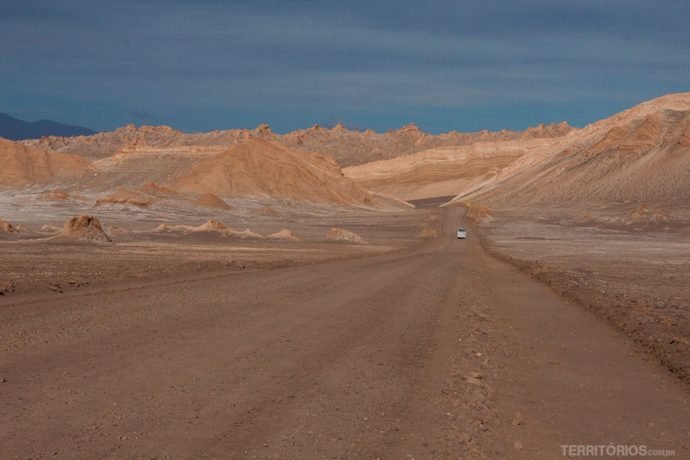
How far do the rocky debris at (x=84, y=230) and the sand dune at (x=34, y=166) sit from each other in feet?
303

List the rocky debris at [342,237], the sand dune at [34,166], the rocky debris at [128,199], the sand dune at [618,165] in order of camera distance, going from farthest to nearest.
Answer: the sand dune at [34,166] → the sand dune at [618,165] → the rocky debris at [128,199] → the rocky debris at [342,237]

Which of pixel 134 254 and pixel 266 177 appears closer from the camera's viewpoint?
pixel 134 254

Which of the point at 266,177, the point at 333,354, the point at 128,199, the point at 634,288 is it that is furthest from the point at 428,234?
the point at 266,177

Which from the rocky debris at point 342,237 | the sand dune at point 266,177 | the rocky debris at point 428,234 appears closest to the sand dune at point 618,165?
the sand dune at point 266,177

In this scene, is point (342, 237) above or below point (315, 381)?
above

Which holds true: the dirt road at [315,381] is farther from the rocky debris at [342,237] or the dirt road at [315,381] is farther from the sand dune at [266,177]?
the sand dune at [266,177]

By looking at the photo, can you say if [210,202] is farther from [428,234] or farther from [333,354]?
[333,354]

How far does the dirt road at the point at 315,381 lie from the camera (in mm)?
7625

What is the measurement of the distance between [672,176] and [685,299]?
93627 mm

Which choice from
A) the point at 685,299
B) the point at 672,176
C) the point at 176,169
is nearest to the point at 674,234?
the point at 672,176

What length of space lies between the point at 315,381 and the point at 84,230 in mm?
30786

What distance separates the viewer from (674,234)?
66812 mm

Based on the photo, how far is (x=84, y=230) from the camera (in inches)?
1497

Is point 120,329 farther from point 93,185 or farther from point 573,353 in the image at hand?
point 93,185
